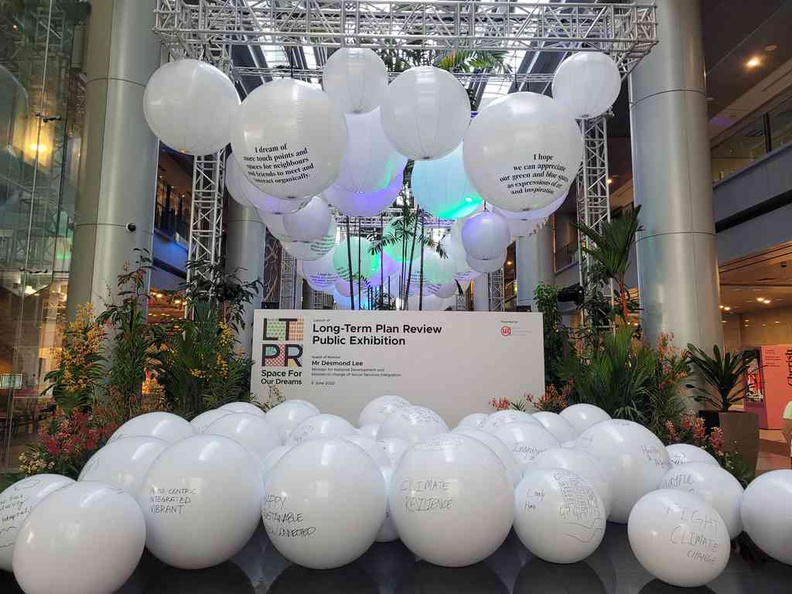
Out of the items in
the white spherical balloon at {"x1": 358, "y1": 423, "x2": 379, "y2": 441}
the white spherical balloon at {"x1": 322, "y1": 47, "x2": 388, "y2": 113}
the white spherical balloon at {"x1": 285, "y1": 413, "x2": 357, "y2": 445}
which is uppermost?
the white spherical balloon at {"x1": 322, "y1": 47, "x2": 388, "y2": 113}

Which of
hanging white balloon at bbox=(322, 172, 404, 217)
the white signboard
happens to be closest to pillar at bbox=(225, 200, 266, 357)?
the white signboard

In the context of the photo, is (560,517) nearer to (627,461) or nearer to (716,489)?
(627,461)

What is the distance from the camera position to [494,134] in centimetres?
404

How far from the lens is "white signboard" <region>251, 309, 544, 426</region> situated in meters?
5.94

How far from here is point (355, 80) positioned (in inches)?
189

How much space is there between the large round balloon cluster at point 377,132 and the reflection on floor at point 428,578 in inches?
99.3

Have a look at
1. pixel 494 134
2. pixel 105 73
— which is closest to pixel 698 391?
pixel 494 134

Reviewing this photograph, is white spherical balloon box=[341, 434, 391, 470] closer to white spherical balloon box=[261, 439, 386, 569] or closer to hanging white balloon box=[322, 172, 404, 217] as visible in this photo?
white spherical balloon box=[261, 439, 386, 569]

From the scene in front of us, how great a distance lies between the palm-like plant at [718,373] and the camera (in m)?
5.81

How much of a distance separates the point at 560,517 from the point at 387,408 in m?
1.97

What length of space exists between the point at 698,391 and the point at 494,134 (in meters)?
4.05

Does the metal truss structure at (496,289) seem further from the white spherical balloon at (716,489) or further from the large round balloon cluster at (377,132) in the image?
the white spherical balloon at (716,489)

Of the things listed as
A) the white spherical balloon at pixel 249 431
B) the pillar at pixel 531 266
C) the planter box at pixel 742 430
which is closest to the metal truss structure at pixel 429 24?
the planter box at pixel 742 430

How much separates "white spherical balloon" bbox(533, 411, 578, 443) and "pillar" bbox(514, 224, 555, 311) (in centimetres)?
1088
